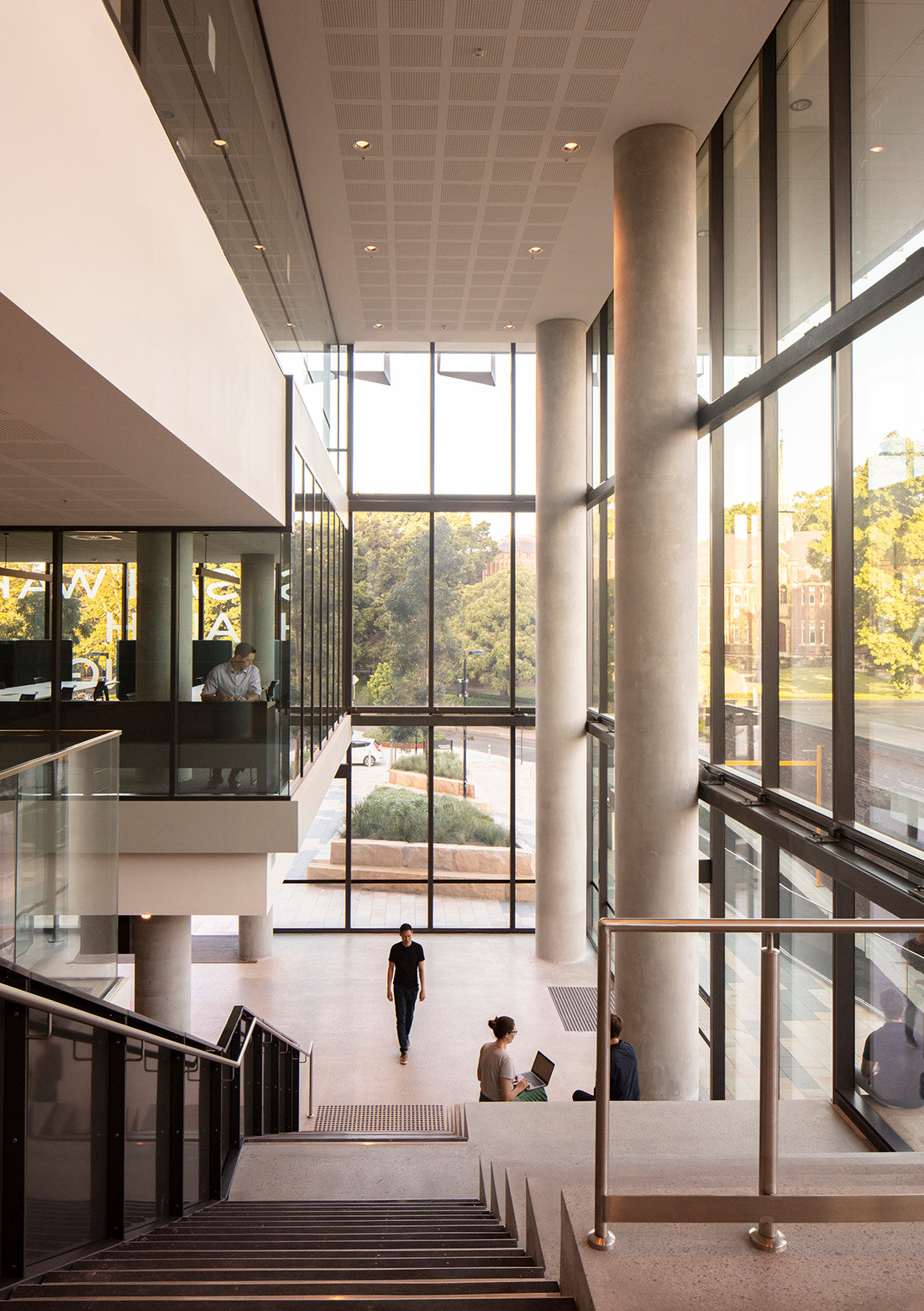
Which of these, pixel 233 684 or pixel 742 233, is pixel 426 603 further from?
pixel 742 233

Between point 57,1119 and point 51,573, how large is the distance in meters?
6.14

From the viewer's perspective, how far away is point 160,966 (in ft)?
30.7

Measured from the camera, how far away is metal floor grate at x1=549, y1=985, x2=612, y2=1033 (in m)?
11.7

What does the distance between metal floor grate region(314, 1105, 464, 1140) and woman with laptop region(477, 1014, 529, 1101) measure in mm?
2362

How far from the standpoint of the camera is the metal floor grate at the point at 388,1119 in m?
8.99

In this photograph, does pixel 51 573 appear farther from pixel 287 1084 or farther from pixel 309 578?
pixel 287 1084

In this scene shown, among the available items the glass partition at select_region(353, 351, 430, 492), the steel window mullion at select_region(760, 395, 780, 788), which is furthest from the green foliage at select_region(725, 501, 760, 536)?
the glass partition at select_region(353, 351, 430, 492)

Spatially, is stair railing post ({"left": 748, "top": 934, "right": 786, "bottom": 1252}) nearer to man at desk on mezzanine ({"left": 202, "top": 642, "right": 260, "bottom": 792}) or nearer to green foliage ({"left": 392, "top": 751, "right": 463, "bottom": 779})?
man at desk on mezzanine ({"left": 202, "top": 642, "right": 260, "bottom": 792})

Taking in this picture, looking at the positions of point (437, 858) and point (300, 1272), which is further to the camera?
point (437, 858)

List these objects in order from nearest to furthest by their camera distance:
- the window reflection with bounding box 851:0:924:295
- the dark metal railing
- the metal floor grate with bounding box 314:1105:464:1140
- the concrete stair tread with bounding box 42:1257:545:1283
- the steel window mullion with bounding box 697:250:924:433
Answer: the concrete stair tread with bounding box 42:1257:545:1283
the dark metal railing
the steel window mullion with bounding box 697:250:924:433
the window reflection with bounding box 851:0:924:295
the metal floor grate with bounding box 314:1105:464:1140

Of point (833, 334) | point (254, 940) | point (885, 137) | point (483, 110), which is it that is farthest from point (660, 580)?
point (254, 940)

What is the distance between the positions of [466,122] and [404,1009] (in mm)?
9146

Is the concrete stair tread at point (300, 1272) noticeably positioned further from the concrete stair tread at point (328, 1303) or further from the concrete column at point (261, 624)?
the concrete column at point (261, 624)

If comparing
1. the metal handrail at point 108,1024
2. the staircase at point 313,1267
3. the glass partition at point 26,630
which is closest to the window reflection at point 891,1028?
the staircase at point 313,1267
